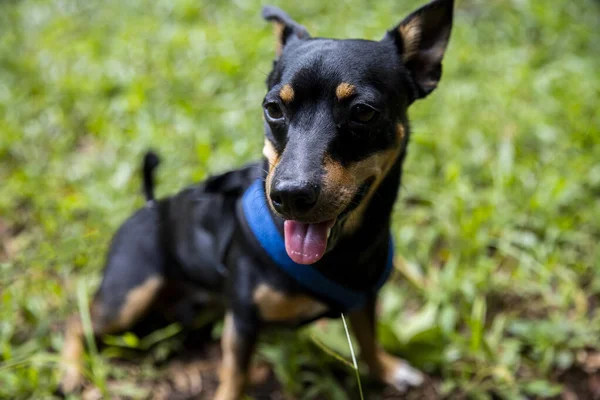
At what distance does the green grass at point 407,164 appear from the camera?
10.8ft

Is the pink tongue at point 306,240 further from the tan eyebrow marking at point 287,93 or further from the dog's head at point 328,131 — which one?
the tan eyebrow marking at point 287,93

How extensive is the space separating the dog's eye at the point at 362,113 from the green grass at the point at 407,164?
59.1 inches

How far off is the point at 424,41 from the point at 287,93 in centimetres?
74

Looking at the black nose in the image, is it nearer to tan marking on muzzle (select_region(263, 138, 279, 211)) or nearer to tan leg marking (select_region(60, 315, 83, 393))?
tan marking on muzzle (select_region(263, 138, 279, 211))

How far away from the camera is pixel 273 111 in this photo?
→ 7.63 feet

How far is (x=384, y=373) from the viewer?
3.24 m

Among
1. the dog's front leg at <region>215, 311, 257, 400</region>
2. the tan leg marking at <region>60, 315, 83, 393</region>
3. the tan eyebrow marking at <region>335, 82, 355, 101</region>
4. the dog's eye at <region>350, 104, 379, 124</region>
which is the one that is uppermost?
the tan eyebrow marking at <region>335, 82, 355, 101</region>

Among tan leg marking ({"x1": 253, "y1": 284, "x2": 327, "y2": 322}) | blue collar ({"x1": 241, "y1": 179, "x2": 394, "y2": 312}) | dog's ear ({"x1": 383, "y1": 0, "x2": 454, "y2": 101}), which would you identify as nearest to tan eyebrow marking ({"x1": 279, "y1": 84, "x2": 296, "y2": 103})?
blue collar ({"x1": 241, "y1": 179, "x2": 394, "y2": 312})

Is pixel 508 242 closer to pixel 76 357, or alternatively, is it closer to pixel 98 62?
pixel 76 357

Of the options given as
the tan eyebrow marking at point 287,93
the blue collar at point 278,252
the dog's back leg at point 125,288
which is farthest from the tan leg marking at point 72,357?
the tan eyebrow marking at point 287,93

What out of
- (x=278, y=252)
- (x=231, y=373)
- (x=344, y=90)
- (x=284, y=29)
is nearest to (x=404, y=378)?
(x=231, y=373)

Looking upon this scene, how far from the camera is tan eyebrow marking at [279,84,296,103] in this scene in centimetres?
223

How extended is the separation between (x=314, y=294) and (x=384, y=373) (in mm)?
970

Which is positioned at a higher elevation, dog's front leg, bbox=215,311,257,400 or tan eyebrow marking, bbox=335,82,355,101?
tan eyebrow marking, bbox=335,82,355,101
